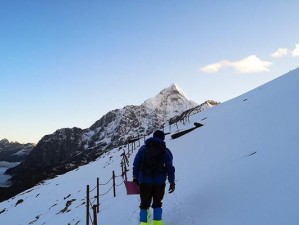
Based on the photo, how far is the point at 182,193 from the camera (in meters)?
11.8

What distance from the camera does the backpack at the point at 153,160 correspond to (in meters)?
7.85

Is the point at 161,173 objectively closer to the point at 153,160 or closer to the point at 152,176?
the point at 152,176

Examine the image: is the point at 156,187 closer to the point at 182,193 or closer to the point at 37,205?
the point at 182,193

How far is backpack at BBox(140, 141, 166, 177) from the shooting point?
7852 mm

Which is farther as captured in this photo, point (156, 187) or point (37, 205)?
point (37, 205)

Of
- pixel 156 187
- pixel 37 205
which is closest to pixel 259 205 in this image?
pixel 156 187

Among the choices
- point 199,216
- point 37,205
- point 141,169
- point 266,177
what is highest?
point 141,169

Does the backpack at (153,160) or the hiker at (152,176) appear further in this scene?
the backpack at (153,160)

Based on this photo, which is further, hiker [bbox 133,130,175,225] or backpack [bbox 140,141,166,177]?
backpack [bbox 140,141,166,177]

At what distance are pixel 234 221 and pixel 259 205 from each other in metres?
0.69

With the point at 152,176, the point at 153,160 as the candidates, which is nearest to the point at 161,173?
the point at 152,176

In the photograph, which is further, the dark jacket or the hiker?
the dark jacket

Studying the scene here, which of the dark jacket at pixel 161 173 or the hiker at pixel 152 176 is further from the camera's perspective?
the dark jacket at pixel 161 173

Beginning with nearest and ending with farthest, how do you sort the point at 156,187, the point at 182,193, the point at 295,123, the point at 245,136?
the point at 156,187
the point at 182,193
the point at 295,123
the point at 245,136
